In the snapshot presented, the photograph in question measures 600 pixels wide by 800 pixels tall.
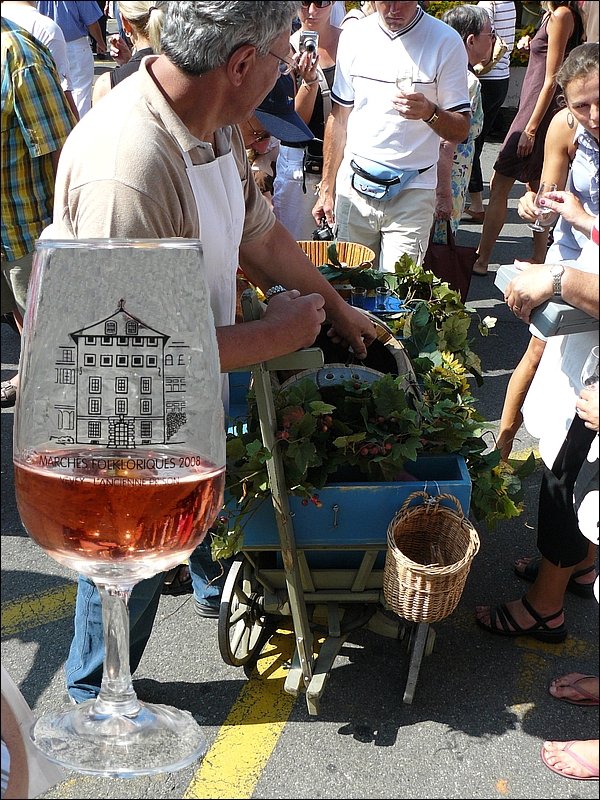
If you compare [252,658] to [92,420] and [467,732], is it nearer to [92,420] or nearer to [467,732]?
[467,732]

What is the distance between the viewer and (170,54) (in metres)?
1.47

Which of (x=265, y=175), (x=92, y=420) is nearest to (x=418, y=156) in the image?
(x=265, y=175)

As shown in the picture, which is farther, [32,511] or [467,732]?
[467,732]

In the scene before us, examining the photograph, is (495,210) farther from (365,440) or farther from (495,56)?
(365,440)

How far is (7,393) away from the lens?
954 millimetres

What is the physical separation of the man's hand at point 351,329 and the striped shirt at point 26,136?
940mm

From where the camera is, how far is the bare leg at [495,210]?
522 cm

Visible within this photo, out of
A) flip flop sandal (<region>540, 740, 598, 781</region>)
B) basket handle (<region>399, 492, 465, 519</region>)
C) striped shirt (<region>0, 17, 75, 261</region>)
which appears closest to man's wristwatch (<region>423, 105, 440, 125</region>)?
basket handle (<region>399, 492, 465, 519</region>)

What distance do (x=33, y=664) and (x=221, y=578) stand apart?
1.99 feet

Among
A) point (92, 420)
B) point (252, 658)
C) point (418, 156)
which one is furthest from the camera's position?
point (418, 156)

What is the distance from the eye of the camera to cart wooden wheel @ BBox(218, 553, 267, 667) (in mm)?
2268

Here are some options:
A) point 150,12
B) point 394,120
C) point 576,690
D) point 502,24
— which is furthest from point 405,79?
point 502,24

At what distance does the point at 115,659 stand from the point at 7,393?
31cm

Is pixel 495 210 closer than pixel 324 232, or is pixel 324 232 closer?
pixel 324 232
